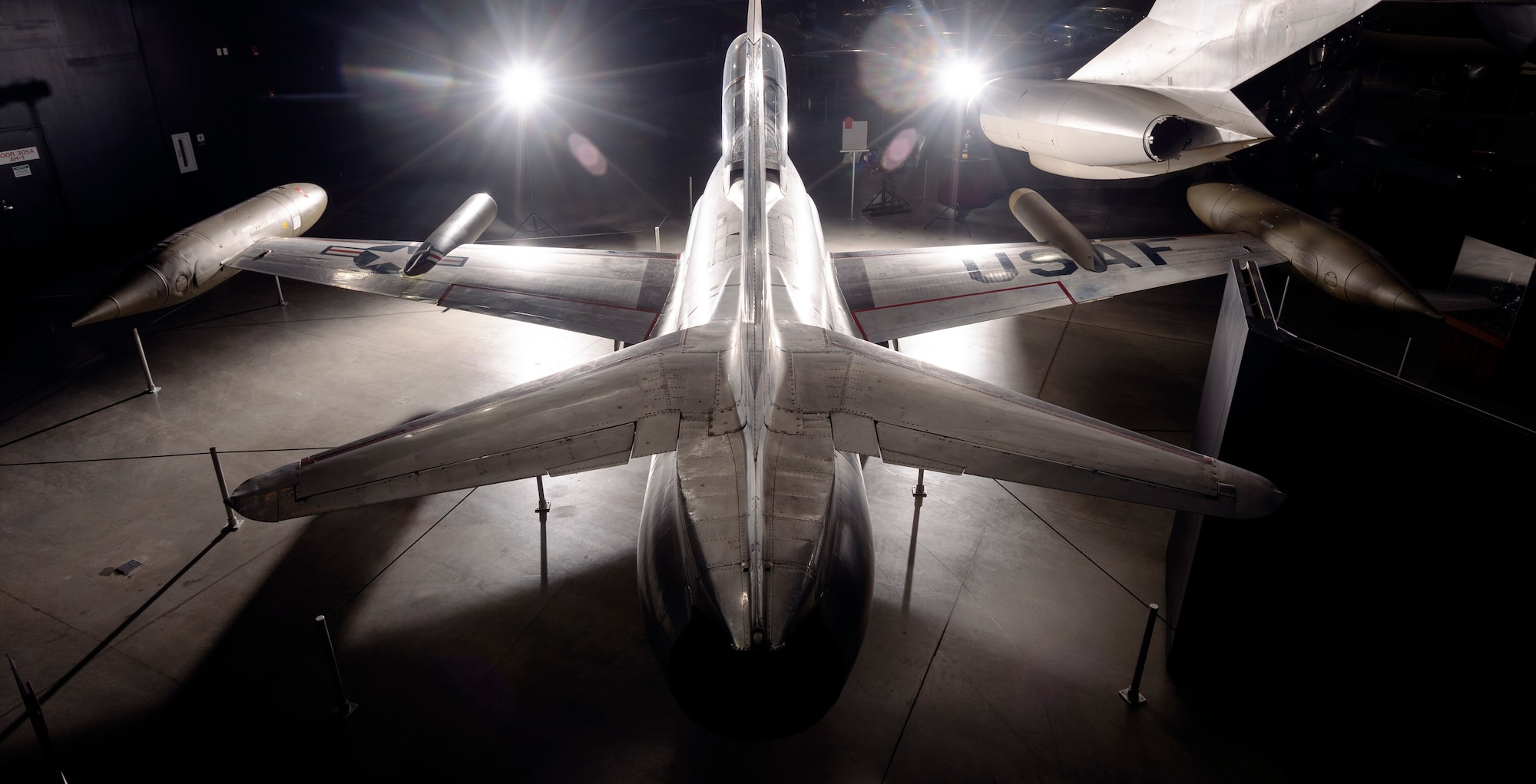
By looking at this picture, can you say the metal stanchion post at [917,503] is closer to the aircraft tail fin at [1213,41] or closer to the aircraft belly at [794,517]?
the aircraft belly at [794,517]

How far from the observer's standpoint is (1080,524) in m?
7.75

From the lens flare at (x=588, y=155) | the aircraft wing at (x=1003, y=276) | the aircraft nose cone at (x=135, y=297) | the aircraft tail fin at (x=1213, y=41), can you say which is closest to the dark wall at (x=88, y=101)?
the aircraft nose cone at (x=135, y=297)

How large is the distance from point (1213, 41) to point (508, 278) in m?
8.88

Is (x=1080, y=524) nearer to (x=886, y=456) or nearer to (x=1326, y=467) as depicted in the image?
(x=1326, y=467)

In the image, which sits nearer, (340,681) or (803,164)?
(340,681)

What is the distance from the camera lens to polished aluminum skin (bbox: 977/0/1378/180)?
25.7ft

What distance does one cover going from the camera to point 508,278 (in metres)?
9.71

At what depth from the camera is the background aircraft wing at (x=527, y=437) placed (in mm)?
4223

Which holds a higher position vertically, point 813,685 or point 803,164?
point 803,164

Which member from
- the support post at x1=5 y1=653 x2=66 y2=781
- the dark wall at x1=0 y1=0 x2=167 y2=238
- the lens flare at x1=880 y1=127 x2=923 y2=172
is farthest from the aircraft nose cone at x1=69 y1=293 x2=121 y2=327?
the lens flare at x1=880 y1=127 x2=923 y2=172

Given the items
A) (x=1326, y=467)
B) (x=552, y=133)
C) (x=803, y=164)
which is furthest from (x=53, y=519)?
(x=803, y=164)

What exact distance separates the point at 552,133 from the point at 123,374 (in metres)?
14.2

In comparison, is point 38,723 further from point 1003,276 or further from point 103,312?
point 1003,276

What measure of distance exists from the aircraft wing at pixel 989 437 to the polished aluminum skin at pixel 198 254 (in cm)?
736
